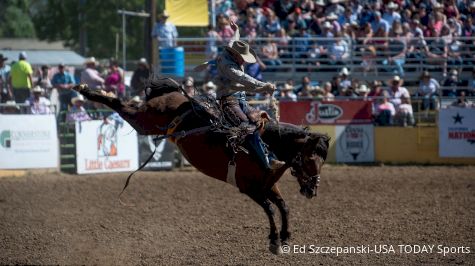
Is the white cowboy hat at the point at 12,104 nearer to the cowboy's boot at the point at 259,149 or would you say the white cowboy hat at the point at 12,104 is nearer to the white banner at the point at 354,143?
the white banner at the point at 354,143

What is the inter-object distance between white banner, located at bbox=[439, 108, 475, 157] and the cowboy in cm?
1009

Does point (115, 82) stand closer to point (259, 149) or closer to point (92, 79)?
point (92, 79)

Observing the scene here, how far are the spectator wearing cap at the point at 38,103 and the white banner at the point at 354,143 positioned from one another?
6315mm

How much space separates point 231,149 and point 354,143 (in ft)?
32.6

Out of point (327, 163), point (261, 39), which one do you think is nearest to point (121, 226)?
point (327, 163)

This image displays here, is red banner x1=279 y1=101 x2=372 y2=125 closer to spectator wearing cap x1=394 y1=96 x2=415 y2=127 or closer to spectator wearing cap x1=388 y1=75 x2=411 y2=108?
spectator wearing cap x1=394 y1=96 x2=415 y2=127

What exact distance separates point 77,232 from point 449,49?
13.4 meters

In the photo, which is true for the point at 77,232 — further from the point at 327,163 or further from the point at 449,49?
the point at 449,49

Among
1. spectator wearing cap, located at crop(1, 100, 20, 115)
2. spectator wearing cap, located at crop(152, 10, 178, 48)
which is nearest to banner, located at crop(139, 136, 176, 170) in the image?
spectator wearing cap, located at crop(1, 100, 20, 115)

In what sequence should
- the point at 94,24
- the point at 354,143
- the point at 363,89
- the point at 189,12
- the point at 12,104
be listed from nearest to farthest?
1. the point at 12,104
2. the point at 354,143
3. the point at 363,89
4. the point at 189,12
5. the point at 94,24

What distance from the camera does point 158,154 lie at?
17.8 meters

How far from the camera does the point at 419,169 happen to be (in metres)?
17.7

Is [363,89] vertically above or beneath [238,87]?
beneath

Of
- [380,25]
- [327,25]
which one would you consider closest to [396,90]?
[380,25]
